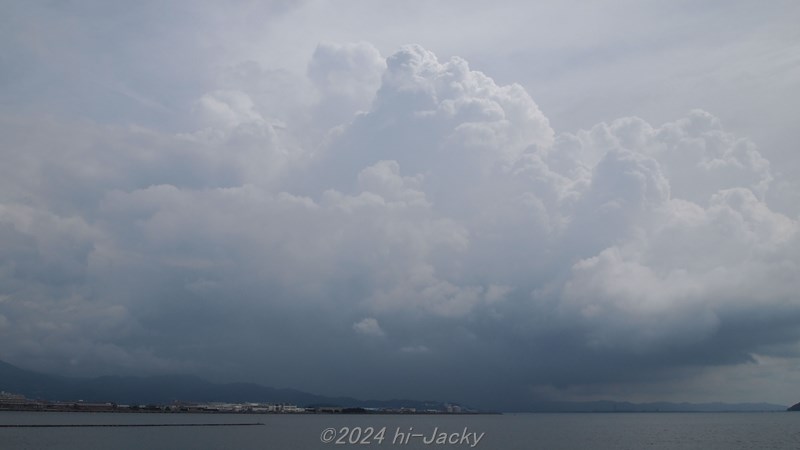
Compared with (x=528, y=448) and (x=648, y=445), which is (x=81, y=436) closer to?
(x=528, y=448)

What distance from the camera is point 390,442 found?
5000 inches

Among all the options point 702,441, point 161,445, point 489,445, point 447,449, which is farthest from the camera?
point 702,441

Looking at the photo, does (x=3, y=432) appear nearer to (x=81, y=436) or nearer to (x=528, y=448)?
(x=81, y=436)

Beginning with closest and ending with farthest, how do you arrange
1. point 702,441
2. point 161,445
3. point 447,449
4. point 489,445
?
→ 1. point 447,449
2. point 161,445
3. point 489,445
4. point 702,441

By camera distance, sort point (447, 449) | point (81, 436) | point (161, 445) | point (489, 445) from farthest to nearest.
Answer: point (81, 436), point (489, 445), point (161, 445), point (447, 449)

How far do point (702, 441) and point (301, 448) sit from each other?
8508 cm

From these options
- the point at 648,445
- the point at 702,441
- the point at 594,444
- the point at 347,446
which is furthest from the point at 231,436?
the point at 702,441

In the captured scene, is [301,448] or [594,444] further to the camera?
[594,444]

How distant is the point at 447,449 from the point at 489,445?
18.7 meters

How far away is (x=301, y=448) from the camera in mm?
114938

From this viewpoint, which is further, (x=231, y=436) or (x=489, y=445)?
(x=231, y=436)

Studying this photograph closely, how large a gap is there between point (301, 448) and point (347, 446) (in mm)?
7812

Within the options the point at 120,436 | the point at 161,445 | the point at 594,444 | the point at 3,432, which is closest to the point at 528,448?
the point at 594,444

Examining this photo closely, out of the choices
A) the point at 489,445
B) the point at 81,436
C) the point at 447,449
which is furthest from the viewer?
the point at 81,436
